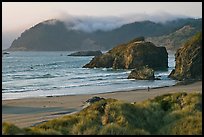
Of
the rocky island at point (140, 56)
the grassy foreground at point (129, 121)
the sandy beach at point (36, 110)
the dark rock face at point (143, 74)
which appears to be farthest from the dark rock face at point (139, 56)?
the grassy foreground at point (129, 121)

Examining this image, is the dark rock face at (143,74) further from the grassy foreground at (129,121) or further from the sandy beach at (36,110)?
the grassy foreground at (129,121)

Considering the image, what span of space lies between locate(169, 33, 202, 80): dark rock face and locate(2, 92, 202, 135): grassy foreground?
39.1m

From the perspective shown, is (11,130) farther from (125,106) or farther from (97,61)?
(97,61)

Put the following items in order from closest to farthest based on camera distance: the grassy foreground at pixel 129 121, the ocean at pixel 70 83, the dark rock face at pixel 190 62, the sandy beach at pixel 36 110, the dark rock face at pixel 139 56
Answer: the grassy foreground at pixel 129 121 < the sandy beach at pixel 36 110 < the ocean at pixel 70 83 < the dark rock face at pixel 190 62 < the dark rock face at pixel 139 56

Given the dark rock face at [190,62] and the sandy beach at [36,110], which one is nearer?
the sandy beach at [36,110]

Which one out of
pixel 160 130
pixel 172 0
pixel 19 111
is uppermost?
pixel 172 0

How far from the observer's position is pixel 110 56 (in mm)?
88000

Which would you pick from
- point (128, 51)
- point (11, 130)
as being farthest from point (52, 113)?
point (128, 51)

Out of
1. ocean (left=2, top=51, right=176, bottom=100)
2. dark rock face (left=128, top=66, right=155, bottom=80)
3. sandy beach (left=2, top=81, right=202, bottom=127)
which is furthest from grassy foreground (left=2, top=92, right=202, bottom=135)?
dark rock face (left=128, top=66, right=155, bottom=80)

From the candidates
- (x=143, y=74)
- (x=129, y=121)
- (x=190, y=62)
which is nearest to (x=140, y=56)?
(x=143, y=74)

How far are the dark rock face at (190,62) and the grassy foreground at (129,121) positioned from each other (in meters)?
39.1

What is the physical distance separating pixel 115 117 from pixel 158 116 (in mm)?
1085

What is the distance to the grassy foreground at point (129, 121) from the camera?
7.79 m

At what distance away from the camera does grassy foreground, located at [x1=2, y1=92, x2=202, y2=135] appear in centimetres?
779
